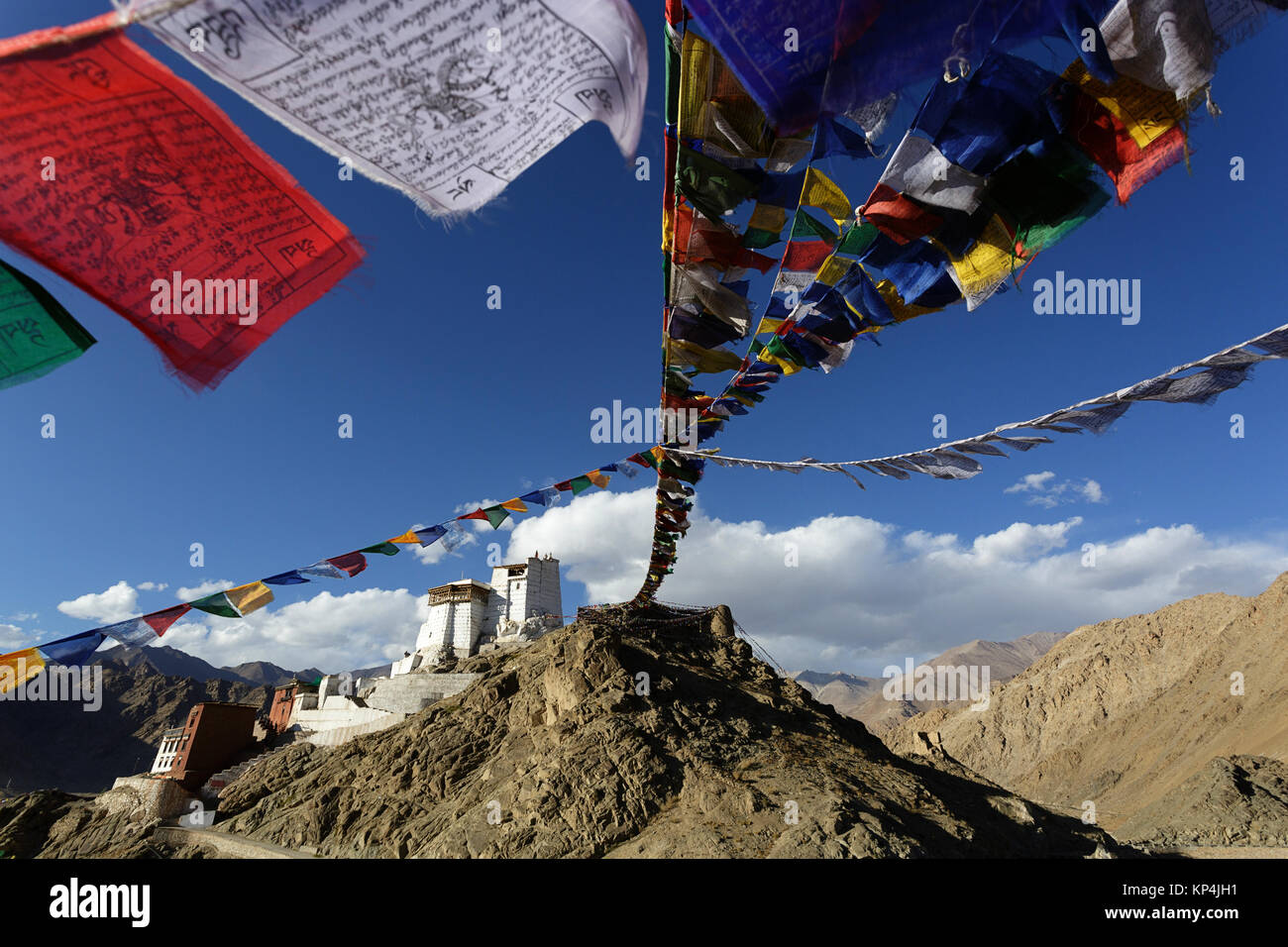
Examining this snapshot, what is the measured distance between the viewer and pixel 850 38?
320 cm

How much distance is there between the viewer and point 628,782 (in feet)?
48.8

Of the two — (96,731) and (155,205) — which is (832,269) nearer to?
(155,205)

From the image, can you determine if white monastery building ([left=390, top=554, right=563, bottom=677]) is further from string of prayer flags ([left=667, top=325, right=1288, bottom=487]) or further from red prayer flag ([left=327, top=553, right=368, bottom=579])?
string of prayer flags ([left=667, top=325, right=1288, bottom=487])

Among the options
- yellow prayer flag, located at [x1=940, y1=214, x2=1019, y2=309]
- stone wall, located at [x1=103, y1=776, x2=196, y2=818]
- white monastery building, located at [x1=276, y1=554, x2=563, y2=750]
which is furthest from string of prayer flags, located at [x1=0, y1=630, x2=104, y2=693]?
stone wall, located at [x1=103, y1=776, x2=196, y2=818]

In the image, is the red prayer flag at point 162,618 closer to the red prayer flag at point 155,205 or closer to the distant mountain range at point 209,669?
the red prayer flag at point 155,205

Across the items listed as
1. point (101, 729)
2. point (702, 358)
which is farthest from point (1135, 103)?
point (101, 729)

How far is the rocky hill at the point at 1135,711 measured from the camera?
41.4 metres

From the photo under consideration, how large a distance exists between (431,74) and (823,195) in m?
4.19

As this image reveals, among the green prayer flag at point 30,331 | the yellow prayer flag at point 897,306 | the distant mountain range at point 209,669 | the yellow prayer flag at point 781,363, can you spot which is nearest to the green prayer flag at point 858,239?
the yellow prayer flag at point 897,306

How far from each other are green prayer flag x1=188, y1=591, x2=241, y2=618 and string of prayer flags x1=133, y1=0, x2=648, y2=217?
7.65 metres

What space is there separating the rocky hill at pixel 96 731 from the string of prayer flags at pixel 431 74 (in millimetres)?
110788
